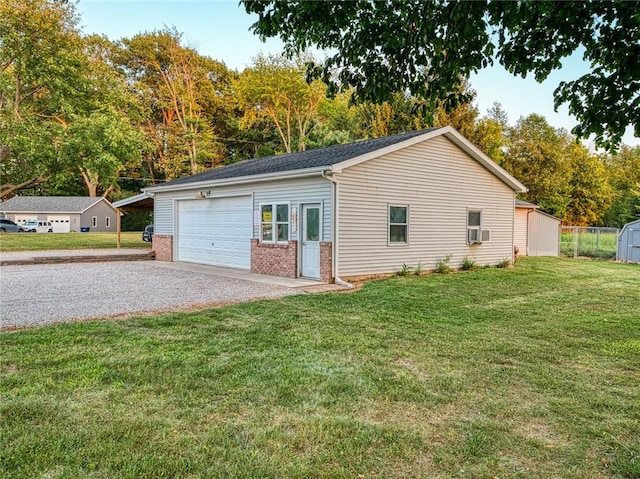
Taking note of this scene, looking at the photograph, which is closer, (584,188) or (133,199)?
(133,199)

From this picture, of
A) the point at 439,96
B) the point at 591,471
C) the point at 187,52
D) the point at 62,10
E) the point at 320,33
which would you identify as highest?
the point at 187,52

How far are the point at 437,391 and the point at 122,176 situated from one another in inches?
1798

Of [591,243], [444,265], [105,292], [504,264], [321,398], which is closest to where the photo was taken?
[321,398]

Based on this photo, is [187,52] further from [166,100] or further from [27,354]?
[27,354]

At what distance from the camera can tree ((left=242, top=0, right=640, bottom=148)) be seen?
4.39 meters

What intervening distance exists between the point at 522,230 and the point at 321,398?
19.3 metres

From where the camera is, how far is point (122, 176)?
43.8 metres

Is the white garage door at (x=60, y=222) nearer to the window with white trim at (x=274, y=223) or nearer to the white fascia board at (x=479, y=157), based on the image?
the window with white trim at (x=274, y=223)

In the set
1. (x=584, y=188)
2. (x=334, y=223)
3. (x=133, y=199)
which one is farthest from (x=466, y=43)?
(x=584, y=188)

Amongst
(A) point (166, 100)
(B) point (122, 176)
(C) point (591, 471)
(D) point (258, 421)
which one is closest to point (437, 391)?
(C) point (591, 471)

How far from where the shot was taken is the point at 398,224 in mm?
12000

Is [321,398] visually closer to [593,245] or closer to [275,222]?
[275,222]

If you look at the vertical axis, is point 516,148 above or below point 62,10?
below

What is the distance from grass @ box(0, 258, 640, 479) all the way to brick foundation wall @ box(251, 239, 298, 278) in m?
4.79
